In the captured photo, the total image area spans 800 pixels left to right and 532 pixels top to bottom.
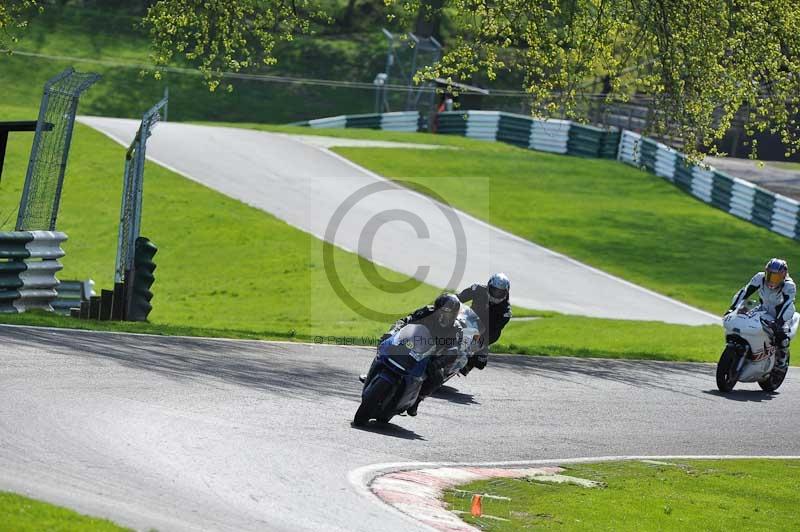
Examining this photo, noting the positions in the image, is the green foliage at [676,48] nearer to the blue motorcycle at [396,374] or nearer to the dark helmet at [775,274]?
the dark helmet at [775,274]

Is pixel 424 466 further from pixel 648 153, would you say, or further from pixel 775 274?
pixel 648 153

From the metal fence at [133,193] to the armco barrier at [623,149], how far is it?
2169 centimetres

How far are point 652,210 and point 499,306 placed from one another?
981 inches

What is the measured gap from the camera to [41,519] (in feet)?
24.6

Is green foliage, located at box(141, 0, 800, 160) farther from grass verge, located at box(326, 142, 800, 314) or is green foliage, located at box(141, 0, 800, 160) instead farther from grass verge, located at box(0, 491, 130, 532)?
grass verge, located at box(0, 491, 130, 532)

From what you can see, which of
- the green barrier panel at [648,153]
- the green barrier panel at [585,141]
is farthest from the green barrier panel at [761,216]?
the green barrier panel at [585,141]

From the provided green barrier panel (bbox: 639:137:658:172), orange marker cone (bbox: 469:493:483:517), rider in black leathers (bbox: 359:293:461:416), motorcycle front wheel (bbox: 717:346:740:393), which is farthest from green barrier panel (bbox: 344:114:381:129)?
orange marker cone (bbox: 469:493:483:517)

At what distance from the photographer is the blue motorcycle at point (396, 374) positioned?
12461 mm

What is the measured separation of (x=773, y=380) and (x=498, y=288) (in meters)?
5.19

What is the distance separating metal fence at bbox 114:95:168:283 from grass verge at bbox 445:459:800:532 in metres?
9.13

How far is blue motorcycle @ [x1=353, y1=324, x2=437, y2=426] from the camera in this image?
40.9 feet

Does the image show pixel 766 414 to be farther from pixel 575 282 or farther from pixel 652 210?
pixel 652 210

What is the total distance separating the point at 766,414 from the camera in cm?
1677

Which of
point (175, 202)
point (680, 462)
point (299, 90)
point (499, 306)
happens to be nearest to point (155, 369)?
point (499, 306)
